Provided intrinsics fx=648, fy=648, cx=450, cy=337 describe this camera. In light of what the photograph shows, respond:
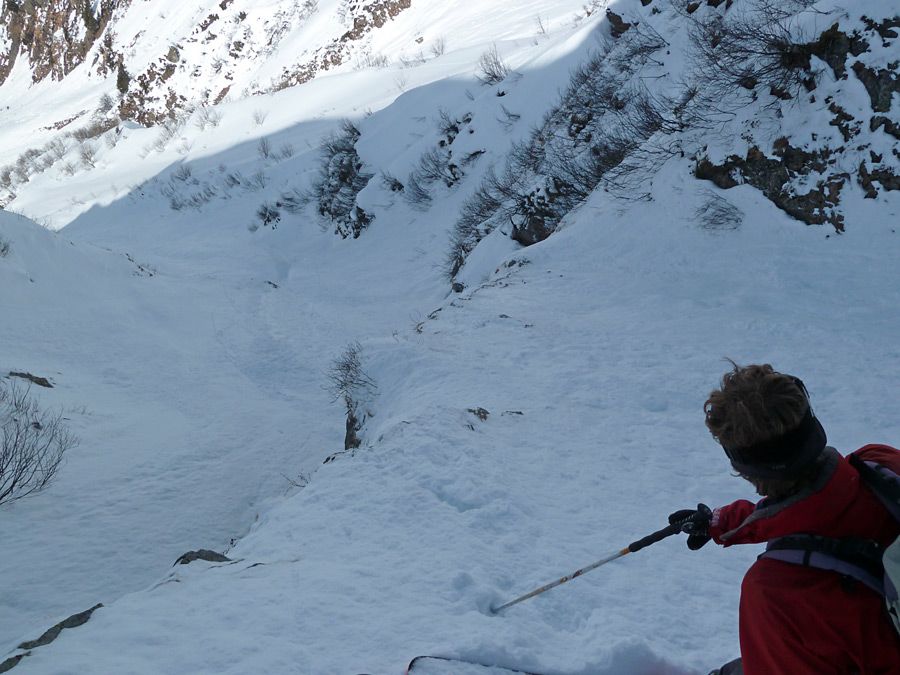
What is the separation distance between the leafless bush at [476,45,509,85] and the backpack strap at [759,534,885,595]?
2264cm

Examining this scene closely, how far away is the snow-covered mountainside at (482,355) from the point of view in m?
4.05

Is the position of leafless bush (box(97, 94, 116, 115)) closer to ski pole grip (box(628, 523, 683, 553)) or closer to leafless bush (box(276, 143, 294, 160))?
leafless bush (box(276, 143, 294, 160))

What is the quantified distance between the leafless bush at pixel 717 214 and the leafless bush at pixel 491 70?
1409 cm

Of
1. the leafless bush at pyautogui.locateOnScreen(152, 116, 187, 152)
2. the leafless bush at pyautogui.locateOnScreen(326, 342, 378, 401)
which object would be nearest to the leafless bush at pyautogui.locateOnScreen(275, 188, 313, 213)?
the leafless bush at pyautogui.locateOnScreen(152, 116, 187, 152)

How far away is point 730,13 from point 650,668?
13161 mm

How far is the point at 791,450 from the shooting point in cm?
189

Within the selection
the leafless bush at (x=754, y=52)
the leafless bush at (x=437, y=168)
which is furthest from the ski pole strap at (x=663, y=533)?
the leafless bush at (x=437, y=168)

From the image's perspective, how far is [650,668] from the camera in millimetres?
3316

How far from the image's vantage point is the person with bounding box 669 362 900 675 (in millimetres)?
1719

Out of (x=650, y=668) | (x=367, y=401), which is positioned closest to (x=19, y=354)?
(x=367, y=401)

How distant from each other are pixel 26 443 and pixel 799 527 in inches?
458

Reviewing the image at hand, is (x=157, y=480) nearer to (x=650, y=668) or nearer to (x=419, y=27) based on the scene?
(x=650, y=668)

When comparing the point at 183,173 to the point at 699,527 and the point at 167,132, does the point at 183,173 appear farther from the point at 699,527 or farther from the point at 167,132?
the point at 699,527

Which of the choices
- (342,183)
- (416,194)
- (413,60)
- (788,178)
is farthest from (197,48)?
(788,178)
